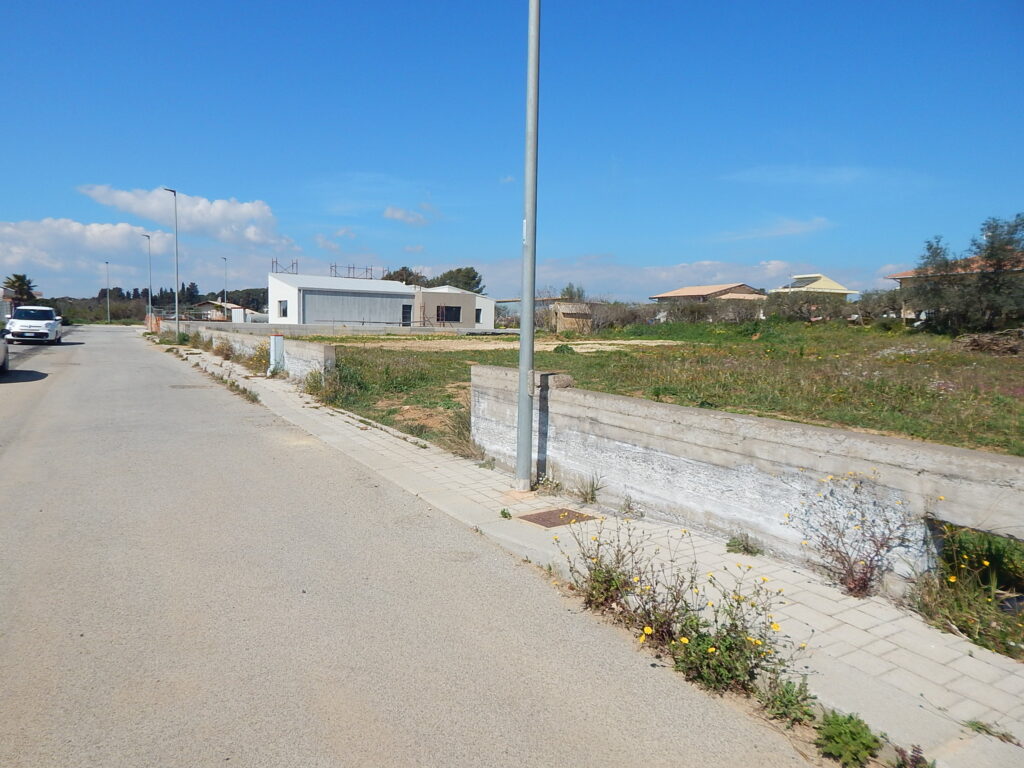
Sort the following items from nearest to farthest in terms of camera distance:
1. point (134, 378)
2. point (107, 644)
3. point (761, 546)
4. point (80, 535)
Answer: point (107, 644)
point (761, 546)
point (80, 535)
point (134, 378)

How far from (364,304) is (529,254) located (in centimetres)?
5251

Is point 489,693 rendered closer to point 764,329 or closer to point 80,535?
point 80,535

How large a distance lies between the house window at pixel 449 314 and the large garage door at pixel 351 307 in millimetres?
2771

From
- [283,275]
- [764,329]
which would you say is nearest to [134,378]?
[764,329]

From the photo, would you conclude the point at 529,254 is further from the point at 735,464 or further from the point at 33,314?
the point at 33,314

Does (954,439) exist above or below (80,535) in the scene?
above

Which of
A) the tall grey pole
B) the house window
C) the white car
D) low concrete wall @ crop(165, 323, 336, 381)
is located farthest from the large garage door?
the tall grey pole

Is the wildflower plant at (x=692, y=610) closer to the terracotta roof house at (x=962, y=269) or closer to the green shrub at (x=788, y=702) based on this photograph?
the green shrub at (x=788, y=702)

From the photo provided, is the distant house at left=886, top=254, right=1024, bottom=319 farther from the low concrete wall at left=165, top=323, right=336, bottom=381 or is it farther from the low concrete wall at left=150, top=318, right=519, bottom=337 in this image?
the low concrete wall at left=150, top=318, right=519, bottom=337

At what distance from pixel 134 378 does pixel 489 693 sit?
19349 mm

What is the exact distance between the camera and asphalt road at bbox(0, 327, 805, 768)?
10.3 feet

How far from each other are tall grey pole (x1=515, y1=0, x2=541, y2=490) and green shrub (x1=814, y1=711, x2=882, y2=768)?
4258 millimetres

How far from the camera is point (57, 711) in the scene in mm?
3328

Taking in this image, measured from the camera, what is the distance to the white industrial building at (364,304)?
2157 inches
